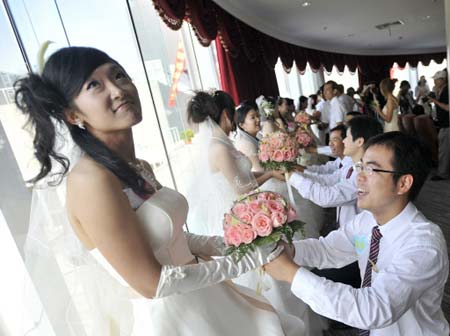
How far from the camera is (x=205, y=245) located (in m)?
1.35

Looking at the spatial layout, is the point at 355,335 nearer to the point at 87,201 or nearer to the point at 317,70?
the point at 87,201

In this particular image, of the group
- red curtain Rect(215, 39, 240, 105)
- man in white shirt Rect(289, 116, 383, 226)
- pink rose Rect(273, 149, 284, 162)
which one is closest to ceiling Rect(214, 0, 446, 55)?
red curtain Rect(215, 39, 240, 105)

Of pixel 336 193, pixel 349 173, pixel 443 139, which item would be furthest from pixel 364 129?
pixel 443 139

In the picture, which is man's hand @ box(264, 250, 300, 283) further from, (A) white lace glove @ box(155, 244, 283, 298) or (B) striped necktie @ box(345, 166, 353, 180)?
(B) striped necktie @ box(345, 166, 353, 180)

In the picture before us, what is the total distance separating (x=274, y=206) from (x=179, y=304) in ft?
1.53

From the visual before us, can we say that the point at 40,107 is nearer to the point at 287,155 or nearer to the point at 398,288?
the point at 398,288

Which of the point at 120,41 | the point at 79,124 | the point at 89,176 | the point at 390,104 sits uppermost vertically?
the point at 120,41

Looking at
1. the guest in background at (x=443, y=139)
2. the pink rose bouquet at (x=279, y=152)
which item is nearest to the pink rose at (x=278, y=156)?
the pink rose bouquet at (x=279, y=152)

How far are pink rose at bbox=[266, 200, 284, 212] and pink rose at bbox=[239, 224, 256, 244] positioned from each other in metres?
0.09

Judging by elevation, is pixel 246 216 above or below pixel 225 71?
below

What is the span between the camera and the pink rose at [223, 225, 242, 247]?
3.21 ft

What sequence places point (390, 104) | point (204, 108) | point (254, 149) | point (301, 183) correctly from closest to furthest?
point (301, 183) → point (204, 108) → point (254, 149) → point (390, 104)

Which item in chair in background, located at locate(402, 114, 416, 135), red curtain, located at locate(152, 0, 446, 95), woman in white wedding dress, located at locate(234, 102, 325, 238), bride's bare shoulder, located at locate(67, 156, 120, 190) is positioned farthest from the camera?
chair in background, located at locate(402, 114, 416, 135)

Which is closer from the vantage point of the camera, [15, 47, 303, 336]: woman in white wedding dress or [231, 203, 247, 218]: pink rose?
[15, 47, 303, 336]: woman in white wedding dress
